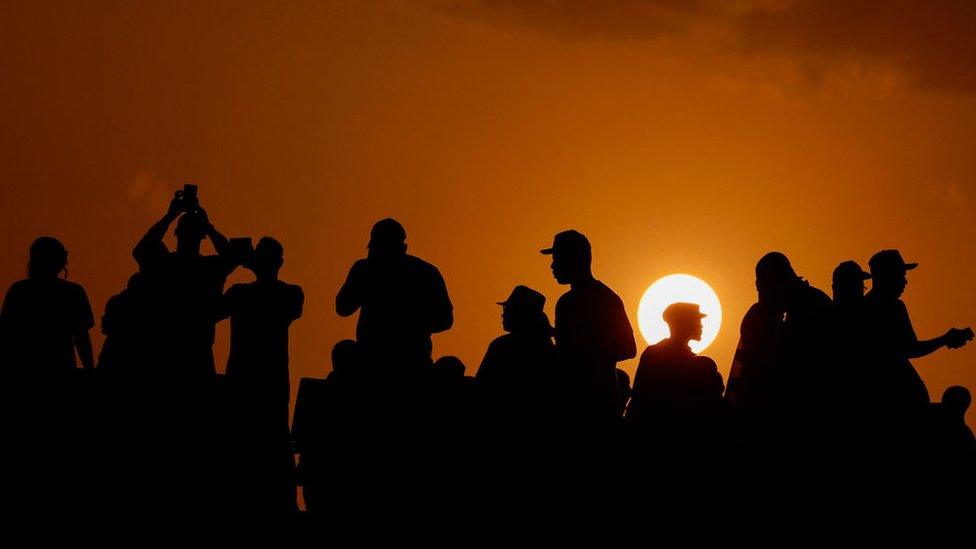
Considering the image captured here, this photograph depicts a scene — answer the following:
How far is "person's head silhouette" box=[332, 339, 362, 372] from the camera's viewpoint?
10.8 meters

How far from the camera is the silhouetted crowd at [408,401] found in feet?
35.0

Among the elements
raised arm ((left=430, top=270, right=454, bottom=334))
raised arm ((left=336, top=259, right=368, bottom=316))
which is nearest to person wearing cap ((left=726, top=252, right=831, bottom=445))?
raised arm ((left=430, top=270, right=454, bottom=334))

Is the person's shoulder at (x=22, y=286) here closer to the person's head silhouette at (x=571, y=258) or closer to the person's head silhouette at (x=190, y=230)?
the person's head silhouette at (x=190, y=230)

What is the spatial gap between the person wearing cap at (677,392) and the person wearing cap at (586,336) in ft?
0.67

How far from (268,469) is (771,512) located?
416 centimetres

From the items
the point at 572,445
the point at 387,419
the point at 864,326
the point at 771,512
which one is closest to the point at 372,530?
the point at 387,419

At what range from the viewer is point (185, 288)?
11.3 m

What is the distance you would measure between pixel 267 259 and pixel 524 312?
2.26 m

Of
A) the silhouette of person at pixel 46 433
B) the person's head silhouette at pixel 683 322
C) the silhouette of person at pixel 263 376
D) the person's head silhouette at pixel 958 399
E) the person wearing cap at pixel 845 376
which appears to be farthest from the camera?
the person's head silhouette at pixel 958 399

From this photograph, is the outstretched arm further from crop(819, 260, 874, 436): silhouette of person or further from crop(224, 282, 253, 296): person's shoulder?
crop(224, 282, 253, 296): person's shoulder

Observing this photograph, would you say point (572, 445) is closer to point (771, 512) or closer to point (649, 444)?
point (649, 444)

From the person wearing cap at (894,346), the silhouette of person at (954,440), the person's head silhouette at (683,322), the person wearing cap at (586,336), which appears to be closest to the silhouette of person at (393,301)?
the person wearing cap at (586,336)

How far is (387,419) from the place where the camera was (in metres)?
10.7

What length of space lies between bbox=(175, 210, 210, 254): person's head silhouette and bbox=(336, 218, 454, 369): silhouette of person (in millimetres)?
1542
